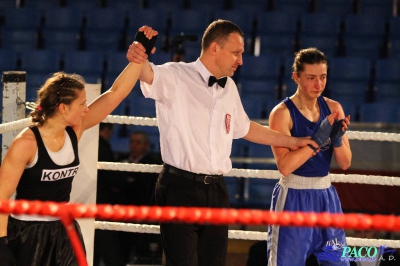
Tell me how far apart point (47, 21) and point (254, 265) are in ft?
17.6

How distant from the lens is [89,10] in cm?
828

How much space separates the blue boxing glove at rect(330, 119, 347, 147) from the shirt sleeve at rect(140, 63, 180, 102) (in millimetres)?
736

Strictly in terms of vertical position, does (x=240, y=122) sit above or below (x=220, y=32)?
below

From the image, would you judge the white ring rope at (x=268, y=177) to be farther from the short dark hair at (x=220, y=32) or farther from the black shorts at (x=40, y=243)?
the black shorts at (x=40, y=243)

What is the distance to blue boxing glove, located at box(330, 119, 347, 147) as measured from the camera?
9.91 ft

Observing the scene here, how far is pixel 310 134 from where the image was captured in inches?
126

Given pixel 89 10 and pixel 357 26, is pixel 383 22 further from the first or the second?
pixel 89 10

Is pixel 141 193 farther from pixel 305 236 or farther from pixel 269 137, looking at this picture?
pixel 305 236

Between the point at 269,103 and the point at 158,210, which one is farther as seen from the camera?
the point at 269,103

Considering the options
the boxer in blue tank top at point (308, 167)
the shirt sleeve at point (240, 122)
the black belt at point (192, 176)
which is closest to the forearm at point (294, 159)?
the boxer in blue tank top at point (308, 167)

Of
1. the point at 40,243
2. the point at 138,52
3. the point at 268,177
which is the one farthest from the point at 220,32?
the point at 40,243

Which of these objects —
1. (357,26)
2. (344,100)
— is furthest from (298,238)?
(357,26)

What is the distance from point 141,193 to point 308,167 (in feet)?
6.46

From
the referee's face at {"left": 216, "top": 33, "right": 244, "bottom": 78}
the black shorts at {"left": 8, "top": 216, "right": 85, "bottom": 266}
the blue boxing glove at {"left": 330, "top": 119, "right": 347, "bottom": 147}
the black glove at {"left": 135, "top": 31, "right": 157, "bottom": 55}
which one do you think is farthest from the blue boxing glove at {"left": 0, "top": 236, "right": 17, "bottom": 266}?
the blue boxing glove at {"left": 330, "top": 119, "right": 347, "bottom": 147}
